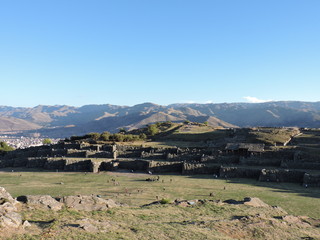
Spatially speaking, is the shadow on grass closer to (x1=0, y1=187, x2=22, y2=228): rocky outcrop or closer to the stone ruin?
the stone ruin

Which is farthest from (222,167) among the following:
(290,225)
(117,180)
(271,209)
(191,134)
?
(191,134)

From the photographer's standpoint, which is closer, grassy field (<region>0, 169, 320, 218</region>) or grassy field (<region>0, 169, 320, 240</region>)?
grassy field (<region>0, 169, 320, 240</region>)

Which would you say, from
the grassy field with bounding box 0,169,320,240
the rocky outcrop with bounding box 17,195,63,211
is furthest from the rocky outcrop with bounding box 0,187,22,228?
the rocky outcrop with bounding box 17,195,63,211

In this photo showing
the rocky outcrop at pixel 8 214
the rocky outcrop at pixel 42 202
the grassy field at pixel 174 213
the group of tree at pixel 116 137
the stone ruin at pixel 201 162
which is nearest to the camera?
the rocky outcrop at pixel 8 214

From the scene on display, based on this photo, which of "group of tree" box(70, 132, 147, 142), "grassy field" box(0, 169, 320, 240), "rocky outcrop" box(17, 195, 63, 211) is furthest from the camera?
"group of tree" box(70, 132, 147, 142)

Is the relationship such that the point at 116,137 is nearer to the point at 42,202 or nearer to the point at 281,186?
the point at 281,186

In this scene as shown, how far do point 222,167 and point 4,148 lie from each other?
62.6 m

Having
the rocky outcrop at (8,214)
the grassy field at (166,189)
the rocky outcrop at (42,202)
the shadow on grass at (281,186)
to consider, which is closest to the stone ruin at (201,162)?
the shadow on grass at (281,186)

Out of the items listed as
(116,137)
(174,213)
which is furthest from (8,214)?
(116,137)

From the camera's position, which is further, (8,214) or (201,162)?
(201,162)

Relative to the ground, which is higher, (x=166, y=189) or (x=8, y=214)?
(x=8, y=214)

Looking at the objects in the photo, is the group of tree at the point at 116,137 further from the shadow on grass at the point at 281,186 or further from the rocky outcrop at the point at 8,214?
the rocky outcrop at the point at 8,214

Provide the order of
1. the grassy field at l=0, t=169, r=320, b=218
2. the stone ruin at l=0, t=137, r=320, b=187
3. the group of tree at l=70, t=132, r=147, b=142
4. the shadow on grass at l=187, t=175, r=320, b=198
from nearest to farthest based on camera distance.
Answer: the grassy field at l=0, t=169, r=320, b=218, the shadow on grass at l=187, t=175, r=320, b=198, the stone ruin at l=0, t=137, r=320, b=187, the group of tree at l=70, t=132, r=147, b=142

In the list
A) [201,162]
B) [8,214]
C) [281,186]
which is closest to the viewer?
[8,214]
